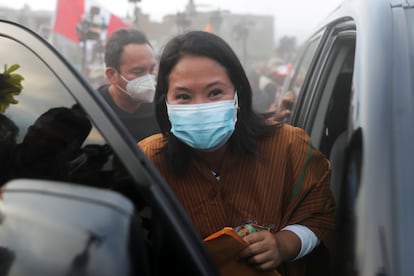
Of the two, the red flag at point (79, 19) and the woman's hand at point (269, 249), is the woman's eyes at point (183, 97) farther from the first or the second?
the red flag at point (79, 19)

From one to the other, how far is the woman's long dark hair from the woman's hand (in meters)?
0.31

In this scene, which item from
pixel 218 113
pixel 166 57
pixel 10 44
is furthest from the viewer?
pixel 166 57

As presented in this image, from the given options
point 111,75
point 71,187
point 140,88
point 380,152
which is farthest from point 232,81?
point 111,75

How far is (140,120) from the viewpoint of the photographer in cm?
279

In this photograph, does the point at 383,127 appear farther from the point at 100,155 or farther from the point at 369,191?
the point at 100,155

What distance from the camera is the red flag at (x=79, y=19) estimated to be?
5.93 metres

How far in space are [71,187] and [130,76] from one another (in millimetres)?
2163

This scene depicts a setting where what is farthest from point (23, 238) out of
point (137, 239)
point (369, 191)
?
point (369, 191)

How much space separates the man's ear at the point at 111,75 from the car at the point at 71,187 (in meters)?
1.91

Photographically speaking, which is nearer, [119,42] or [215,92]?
[215,92]

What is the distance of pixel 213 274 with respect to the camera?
114cm

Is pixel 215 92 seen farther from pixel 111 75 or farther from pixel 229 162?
pixel 111 75

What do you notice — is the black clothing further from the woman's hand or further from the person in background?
the woman's hand

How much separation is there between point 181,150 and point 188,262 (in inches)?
26.5
